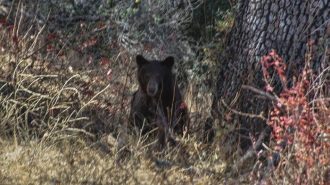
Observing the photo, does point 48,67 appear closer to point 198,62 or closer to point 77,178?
point 77,178

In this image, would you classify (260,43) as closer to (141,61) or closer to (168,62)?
(168,62)

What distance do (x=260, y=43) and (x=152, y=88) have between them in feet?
4.71

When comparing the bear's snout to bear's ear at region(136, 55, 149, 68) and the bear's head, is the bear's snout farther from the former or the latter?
bear's ear at region(136, 55, 149, 68)

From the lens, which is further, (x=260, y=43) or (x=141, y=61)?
(x=141, y=61)

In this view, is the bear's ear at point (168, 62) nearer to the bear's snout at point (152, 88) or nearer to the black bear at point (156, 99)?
the black bear at point (156, 99)

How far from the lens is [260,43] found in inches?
297

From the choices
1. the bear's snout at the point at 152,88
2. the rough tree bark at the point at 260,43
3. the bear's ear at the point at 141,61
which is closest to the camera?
the rough tree bark at the point at 260,43

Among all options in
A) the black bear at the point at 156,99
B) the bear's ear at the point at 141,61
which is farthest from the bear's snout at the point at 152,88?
the bear's ear at the point at 141,61

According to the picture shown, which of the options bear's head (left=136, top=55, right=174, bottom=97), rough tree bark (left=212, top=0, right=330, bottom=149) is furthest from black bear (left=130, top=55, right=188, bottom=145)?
rough tree bark (left=212, top=0, right=330, bottom=149)

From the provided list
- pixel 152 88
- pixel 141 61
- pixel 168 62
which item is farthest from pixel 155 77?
pixel 141 61

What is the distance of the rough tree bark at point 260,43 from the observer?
23.4 ft

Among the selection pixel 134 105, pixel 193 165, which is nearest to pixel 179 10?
pixel 134 105

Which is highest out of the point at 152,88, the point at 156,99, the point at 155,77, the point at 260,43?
the point at 260,43

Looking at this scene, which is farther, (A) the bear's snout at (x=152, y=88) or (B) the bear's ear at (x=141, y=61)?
(B) the bear's ear at (x=141, y=61)
